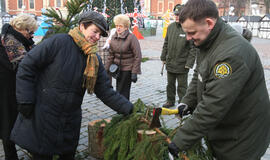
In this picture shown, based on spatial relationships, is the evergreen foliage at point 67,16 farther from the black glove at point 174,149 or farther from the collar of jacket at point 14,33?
the black glove at point 174,149

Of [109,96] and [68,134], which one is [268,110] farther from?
[68,134]

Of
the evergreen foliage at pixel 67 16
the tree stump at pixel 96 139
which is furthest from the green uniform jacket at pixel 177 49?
the tree stump at pixel 96 139

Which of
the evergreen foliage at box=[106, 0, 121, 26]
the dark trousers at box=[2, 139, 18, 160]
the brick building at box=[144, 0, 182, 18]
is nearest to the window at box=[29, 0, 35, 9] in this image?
the brick building at box=[144, 0, 182, 18]

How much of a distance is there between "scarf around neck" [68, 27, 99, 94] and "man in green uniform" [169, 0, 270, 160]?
1.03 metres

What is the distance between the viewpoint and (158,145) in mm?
2418

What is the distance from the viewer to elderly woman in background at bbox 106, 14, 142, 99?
17.0 feet

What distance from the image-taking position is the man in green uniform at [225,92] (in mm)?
1719

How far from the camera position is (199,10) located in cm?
173

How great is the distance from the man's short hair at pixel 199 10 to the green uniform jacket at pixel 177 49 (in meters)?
3.81

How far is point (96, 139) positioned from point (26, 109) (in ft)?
4.23

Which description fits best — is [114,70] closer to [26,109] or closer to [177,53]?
[177,53]


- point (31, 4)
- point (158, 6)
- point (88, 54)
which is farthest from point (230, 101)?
point (158, 6)

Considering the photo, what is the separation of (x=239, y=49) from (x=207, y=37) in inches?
9.9

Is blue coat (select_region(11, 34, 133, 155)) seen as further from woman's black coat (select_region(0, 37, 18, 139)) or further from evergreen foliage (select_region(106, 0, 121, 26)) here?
evergreen foliage (select_region(106, 0, 121, 26))
